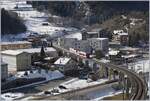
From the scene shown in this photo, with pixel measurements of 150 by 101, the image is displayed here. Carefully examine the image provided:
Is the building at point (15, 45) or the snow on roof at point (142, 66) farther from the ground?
the building at point (15, 45)

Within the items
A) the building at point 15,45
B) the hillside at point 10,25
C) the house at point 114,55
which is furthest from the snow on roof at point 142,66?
the hillside at point 10,25

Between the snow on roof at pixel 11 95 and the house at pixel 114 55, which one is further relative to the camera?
the house at pixel 114 55

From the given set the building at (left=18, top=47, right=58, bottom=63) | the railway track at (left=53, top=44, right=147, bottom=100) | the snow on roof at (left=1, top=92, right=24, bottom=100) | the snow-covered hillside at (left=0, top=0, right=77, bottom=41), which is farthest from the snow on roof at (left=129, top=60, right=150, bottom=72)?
the snow-covered hillside at (left=0, top=0, right=77, bottom=41)

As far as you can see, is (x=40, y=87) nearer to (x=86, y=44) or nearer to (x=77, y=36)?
(x=86, y=44)

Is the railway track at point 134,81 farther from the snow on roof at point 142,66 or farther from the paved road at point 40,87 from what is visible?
the paved road at point 40,87

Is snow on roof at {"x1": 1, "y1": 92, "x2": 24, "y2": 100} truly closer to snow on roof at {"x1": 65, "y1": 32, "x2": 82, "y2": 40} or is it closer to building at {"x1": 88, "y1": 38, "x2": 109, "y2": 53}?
building at {"x1": 88, "y1": 38, "x2": 109, "y2": 53}

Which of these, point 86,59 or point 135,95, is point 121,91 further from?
point 86,59

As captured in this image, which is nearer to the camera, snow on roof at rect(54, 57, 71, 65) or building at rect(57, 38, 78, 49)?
snow on roof at rect(54, 57, 71, 65)
